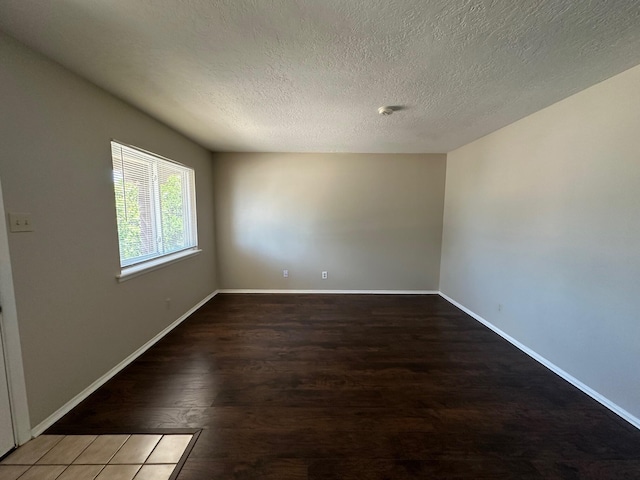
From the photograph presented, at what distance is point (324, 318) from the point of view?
3.22m

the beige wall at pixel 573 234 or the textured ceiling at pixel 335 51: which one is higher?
the textured ceiling at pixel 335 51

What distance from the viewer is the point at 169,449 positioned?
1413 mm

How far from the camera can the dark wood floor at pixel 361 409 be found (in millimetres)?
1347

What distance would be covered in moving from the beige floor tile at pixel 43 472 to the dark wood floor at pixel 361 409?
0.23 meters

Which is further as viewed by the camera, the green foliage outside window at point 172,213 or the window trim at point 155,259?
the green foliage outside window at point 172,213

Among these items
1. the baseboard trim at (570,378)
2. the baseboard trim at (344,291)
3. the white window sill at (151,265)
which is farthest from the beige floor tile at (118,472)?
the baseboard trim at (570,378)

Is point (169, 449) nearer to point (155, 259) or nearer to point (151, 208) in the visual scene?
point (155, 259)

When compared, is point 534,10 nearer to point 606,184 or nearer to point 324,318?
point 606,184

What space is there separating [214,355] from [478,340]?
2794mm

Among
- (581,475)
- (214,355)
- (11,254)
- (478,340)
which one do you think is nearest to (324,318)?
Answer: (214,355)

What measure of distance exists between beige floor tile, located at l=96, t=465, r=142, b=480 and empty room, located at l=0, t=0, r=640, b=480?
0.03 feet

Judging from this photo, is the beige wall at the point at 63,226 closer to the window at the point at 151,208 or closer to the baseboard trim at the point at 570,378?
the window at the point at 151,208

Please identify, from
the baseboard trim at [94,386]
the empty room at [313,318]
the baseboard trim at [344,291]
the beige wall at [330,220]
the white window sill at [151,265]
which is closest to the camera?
the empty room at [313,318]

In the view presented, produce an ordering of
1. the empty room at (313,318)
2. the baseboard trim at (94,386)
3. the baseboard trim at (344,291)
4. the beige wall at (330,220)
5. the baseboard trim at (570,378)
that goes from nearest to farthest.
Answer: the empty room at (313,318), the baseboard trim at (94,386), the baseboard trim at (570,378), the beige wall at (330,220), the baseboard trim at (344,291)
